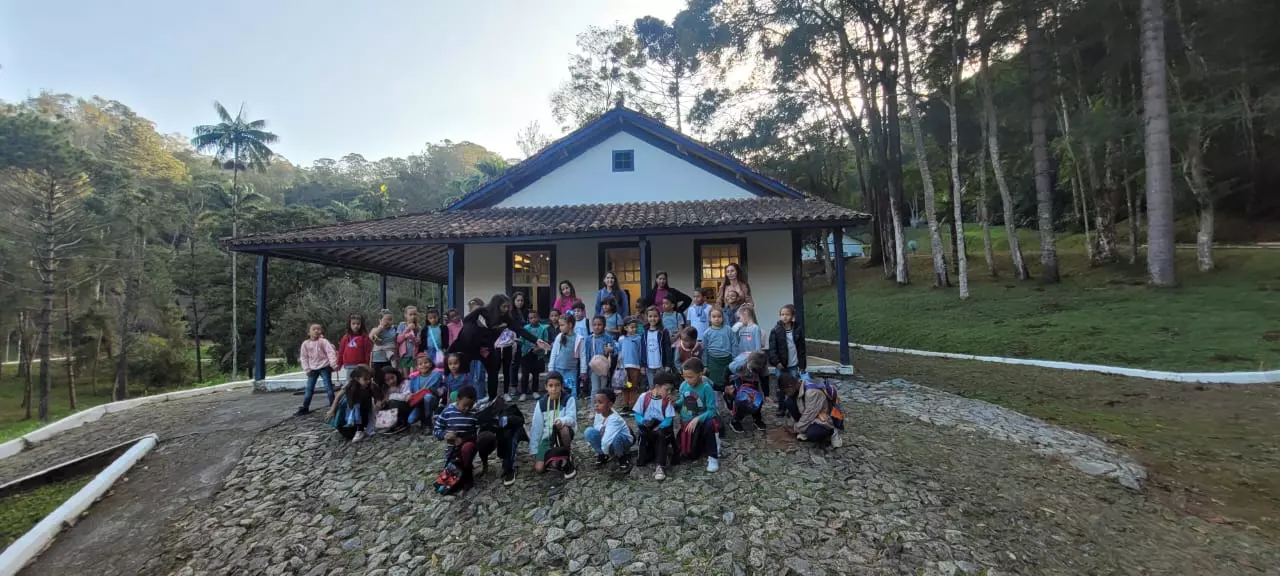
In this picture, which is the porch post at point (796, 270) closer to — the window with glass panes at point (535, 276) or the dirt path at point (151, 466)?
the window with glass panes at point (535, 276)

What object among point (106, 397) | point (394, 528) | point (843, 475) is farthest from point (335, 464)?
point (106, 397)

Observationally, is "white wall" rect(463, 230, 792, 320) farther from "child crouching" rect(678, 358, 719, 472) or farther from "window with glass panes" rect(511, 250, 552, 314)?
"child crouching" rect(678, 358, 719, 472)

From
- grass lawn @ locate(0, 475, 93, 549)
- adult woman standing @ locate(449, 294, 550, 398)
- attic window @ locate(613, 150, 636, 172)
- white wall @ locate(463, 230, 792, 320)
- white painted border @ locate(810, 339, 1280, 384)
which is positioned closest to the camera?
grass lawn @ locate(0, 475, 93, 549)

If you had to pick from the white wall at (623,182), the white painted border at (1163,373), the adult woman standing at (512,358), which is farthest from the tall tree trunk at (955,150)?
the adult woman standing at (512,358)

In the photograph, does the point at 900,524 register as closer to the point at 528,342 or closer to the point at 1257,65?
the point at 528,342

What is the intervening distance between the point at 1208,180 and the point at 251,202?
1503 inches

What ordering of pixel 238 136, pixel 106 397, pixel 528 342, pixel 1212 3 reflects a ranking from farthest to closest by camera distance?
pixel 238 136, pixel 106 397, pixel 1212 3, pixel 528 342

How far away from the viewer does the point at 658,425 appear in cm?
484

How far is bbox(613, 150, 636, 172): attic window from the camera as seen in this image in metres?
11.6

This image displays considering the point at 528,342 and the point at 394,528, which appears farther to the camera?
the point at 528,342

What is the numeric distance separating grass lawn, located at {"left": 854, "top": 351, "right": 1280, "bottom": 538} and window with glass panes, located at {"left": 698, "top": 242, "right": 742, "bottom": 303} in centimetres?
333

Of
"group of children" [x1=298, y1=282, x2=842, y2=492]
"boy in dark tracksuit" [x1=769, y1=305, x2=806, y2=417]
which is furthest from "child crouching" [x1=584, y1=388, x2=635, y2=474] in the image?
"boy in dark tracksuit" [x1=769, y1=305, x2=806, y2=417]

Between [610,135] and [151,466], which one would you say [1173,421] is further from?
[151,466]

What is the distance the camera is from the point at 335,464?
5.58m
